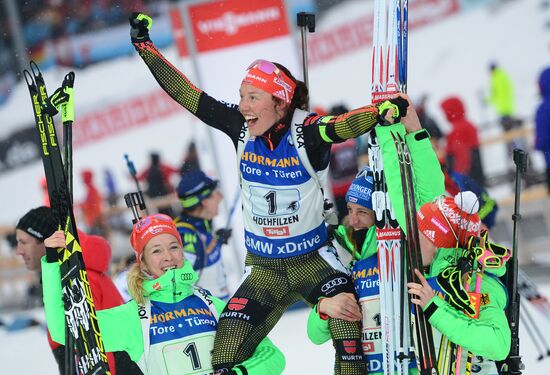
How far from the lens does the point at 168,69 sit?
4695mm

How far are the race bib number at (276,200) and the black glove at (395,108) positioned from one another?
59cm

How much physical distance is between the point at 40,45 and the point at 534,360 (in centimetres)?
1375

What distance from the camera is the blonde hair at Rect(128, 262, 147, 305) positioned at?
4414 mm

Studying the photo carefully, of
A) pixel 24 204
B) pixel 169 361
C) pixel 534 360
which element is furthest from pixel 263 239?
pixel 24 204

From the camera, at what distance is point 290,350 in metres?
7.20

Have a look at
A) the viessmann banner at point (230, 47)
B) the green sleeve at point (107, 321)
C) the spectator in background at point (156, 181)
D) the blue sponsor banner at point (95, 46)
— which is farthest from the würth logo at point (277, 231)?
the blue sponsor banner at point (95, 46)

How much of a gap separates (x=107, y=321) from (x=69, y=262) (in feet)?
1.06

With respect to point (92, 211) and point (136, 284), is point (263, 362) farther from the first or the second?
point (92, 211)

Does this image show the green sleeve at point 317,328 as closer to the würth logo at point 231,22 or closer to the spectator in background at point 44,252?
the spectator in background at point 44,252

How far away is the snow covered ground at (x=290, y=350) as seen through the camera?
260 inches

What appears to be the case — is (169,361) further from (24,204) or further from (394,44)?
(24,204)

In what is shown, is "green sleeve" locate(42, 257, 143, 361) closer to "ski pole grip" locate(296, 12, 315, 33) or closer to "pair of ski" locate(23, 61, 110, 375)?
"pair of ski" locate(23, 61, 110, 375)

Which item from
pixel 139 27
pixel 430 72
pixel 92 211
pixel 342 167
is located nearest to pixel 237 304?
A: pixel 139 27

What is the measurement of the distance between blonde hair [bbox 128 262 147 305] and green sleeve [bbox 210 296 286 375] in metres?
0.39
